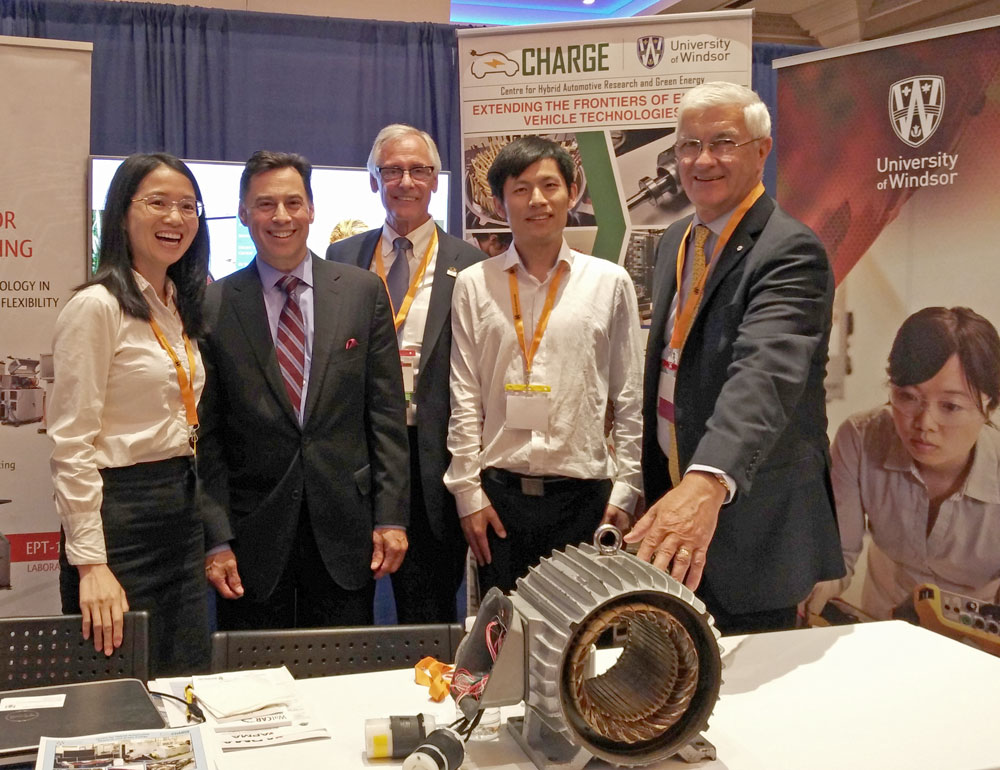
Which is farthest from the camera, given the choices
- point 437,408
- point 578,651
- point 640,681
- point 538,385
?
point 437,408

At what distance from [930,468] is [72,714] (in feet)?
9.83

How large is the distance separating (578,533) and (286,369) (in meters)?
0.99

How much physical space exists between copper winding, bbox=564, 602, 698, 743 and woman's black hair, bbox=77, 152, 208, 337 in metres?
1.52

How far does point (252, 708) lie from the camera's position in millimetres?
1451

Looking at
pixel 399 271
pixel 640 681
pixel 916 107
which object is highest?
pixel 916 107

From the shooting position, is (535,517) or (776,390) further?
(535,517)

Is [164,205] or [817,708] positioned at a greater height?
[164,205]

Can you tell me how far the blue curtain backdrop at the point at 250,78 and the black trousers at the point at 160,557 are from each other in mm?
3059

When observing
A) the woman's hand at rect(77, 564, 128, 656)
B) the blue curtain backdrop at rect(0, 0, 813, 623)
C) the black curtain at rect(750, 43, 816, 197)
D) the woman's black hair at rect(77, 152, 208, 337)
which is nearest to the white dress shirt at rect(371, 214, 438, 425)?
the woman's black hair at rect(77, 152, 208, 337)

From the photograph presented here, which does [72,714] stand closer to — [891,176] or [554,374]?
[554,374]

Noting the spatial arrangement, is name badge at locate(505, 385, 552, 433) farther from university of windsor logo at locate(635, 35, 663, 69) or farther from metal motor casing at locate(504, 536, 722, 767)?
university of windsor logo at locate(635, 35, 663, 69)

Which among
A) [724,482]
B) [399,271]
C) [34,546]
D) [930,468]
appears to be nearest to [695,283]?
[724,482]

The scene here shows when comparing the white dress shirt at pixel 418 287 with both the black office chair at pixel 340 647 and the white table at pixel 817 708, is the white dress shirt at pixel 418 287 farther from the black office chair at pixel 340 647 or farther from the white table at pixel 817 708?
the white table at pixel 817 708

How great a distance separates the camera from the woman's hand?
1942mm
